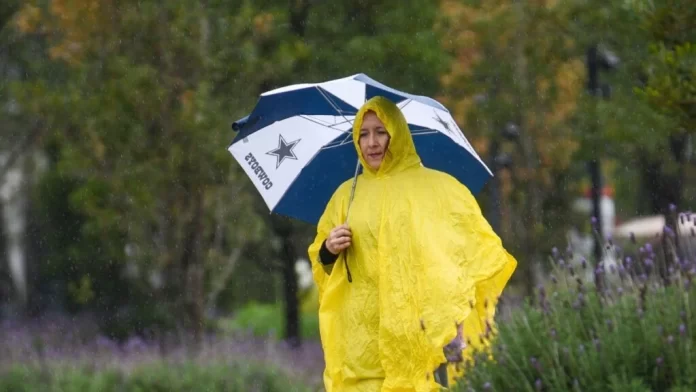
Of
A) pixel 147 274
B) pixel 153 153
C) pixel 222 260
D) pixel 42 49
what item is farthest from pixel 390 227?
pixel 42 49

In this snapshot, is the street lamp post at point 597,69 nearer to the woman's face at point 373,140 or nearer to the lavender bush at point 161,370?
the lavender bush at point 161,370

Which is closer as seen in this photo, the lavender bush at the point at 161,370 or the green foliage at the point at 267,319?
the lavender bush at the point at 161,370

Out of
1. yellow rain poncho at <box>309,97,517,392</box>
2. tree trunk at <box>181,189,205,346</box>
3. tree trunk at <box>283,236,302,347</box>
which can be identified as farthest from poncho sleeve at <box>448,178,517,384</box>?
tree trunk at <box>283,236,302,347</box>

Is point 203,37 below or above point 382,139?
above

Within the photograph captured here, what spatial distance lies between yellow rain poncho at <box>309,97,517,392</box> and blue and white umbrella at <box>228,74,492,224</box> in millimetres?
653

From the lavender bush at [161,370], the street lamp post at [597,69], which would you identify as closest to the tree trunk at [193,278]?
the lavender bush at [161,370]

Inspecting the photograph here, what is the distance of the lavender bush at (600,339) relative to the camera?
4.34 m

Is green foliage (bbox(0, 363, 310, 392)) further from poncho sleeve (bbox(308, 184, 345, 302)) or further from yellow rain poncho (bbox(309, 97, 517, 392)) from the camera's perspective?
yellow rain poncho (bbox(309, 97, 517, 392))

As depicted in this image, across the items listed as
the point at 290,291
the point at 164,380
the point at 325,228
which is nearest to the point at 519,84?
the point at 290,291

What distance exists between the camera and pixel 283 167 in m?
6.92

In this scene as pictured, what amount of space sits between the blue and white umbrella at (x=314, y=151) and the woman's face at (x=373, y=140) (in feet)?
2.11

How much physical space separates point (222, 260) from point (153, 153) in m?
1.61

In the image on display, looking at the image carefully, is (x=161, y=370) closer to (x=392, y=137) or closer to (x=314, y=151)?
(x=314, y=151)

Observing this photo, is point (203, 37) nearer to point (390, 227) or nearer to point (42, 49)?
point (390, 227)
